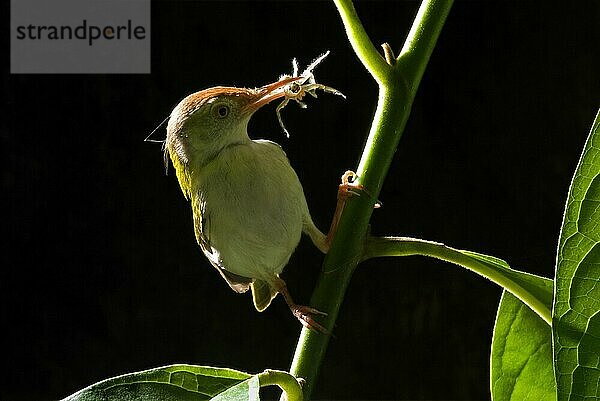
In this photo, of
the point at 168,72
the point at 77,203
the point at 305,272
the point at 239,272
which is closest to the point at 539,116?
the point at 305,272

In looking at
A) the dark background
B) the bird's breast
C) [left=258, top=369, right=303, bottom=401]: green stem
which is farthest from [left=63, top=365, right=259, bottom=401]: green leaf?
the dark background

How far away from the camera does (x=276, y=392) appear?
123cm

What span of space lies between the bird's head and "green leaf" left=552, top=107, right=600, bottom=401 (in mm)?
207

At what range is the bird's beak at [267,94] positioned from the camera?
348 millimetres

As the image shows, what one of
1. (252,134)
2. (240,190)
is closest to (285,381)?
(240,190)

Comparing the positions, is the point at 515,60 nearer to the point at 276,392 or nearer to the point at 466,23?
the point at 466,23

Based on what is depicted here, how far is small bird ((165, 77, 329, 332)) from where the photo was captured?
1.13 ft

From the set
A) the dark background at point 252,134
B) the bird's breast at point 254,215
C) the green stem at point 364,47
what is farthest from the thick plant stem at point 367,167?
the dark background at point 252,134

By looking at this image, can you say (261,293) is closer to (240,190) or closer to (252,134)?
(240,190)

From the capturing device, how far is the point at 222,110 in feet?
1.27

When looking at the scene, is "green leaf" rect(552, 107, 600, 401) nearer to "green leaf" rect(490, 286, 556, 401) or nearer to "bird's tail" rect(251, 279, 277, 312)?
"green leaf" rect(490, 286, 556, 401)

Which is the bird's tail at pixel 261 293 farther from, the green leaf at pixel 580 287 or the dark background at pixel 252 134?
Answer: the dark background at pixel 252 134

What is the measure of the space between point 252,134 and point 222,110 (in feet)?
2.46

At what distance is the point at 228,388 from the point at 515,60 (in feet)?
3.35
